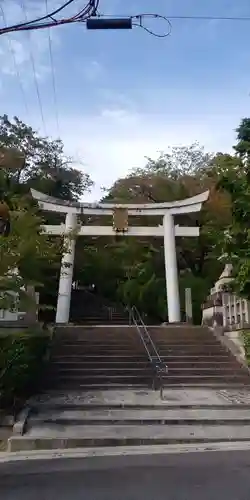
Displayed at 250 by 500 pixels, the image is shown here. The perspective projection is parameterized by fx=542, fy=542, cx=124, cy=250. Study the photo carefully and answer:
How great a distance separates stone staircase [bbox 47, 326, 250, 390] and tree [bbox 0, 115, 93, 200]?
14408 millimetres

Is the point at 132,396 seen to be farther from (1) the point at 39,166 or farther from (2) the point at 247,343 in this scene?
(1) the point at 39,166

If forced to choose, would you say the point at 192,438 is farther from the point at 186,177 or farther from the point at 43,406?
the point at 186,177

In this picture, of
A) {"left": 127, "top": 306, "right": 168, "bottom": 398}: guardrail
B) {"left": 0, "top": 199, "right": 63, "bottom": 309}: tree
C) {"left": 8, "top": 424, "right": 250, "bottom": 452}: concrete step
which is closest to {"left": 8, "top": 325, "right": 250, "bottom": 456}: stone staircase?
{"left": 8, "top": 424, "right": 250, "bottom": 452}: concrete step

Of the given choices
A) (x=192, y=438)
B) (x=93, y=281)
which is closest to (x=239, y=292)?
(x=192, y=438)

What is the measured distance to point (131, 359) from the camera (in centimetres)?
1566

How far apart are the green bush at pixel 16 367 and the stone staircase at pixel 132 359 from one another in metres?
1.58

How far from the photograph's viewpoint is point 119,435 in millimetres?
9609

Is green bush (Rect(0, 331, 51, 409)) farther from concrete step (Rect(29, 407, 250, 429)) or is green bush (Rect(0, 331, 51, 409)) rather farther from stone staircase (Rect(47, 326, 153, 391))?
stone staircase (Rect(47, 326, 153, 391))

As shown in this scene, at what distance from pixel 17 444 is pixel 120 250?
770 inches

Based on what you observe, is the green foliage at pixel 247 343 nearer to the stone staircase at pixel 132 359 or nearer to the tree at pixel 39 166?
the stone staircase at pixel 132 359

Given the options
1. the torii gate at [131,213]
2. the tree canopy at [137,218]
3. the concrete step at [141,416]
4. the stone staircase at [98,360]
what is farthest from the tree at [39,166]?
the concrete step at [141,416]

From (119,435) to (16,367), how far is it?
257 centimetres

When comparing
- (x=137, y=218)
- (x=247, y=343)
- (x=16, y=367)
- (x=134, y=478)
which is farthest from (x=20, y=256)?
(x=137, y=218)

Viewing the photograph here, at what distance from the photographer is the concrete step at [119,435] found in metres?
9.18
